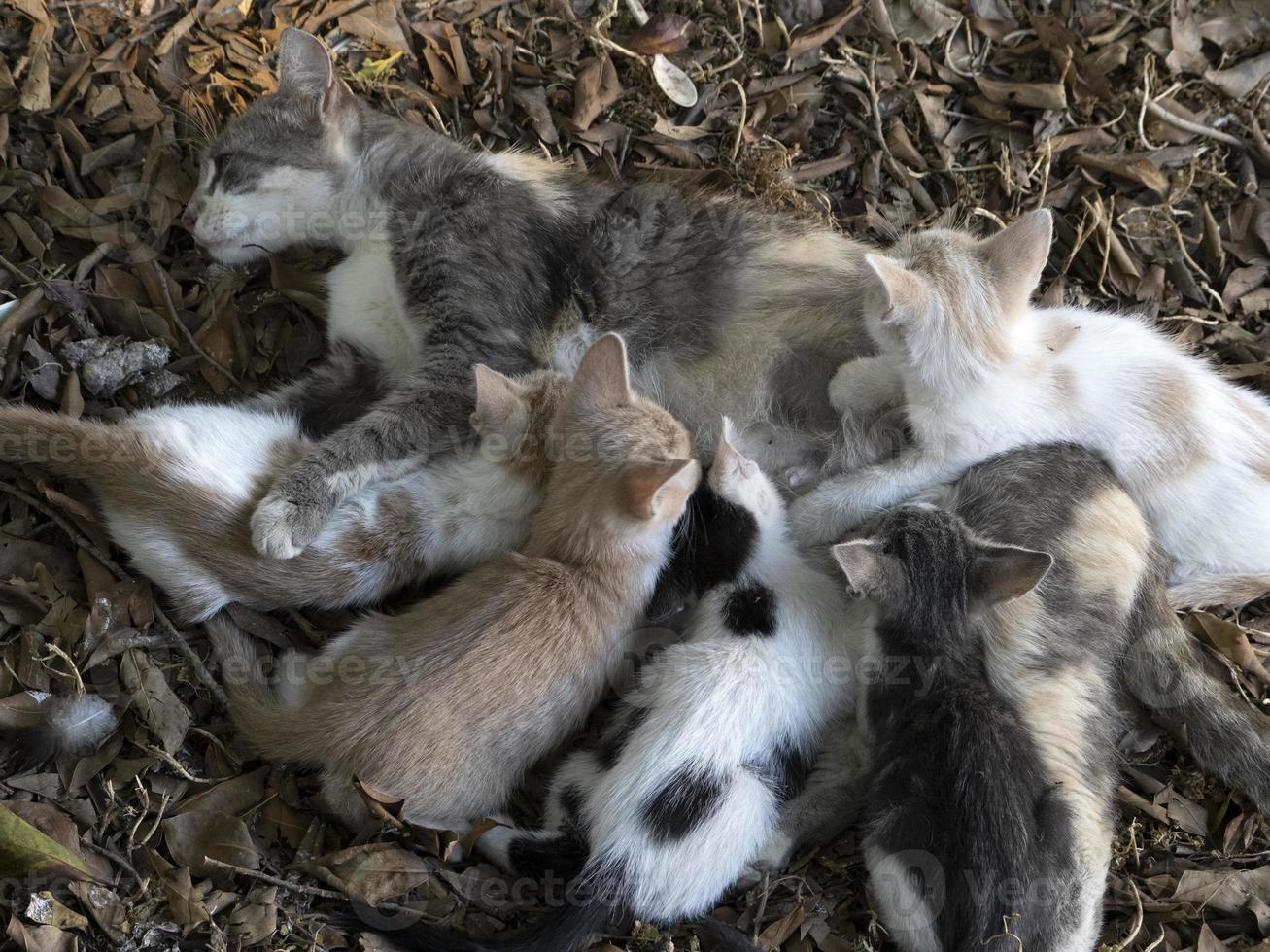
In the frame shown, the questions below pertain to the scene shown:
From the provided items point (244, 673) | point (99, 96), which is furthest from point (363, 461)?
point (99, 96)

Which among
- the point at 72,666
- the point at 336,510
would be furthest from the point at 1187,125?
the point at 72,666

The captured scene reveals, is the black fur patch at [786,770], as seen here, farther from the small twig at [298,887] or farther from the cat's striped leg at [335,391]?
the cat's striped leg at [335,391]

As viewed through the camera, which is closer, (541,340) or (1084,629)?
(1084,629)

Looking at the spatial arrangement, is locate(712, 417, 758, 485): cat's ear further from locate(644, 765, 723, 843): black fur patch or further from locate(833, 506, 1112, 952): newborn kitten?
locate(644, 765, 723, 843): black fur patch

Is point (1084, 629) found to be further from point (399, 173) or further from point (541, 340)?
point (399, 173)

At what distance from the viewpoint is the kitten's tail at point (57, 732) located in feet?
10.1

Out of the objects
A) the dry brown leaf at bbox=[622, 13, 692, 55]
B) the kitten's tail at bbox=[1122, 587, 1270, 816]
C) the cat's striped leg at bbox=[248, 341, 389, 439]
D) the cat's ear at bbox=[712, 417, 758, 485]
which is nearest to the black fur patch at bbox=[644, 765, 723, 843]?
the cat's ear at bbox=[712, 417, 758, 485]

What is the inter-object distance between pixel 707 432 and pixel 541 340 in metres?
0.72

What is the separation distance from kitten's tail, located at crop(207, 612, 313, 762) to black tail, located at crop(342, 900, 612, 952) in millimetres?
582

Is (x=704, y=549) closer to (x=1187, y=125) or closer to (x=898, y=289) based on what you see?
(x=898, y=289)

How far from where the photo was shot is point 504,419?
11.4 feet

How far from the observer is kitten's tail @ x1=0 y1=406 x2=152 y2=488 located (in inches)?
128

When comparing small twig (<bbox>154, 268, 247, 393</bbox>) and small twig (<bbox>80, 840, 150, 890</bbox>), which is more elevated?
small twig (<bbox>154, 268, 247, 393</bbox>)

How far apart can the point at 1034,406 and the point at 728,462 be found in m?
1.02
